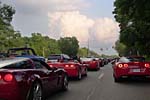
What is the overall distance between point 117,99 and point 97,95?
101 cm

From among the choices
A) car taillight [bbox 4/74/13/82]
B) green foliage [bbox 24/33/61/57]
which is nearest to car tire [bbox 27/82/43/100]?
car taillight [bbox 4/74/13/82]

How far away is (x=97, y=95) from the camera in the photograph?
1097cm

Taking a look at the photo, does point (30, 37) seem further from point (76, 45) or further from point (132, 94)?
point (132, 94)

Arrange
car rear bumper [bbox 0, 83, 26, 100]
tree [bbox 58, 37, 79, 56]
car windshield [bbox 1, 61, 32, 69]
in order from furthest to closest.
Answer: tree [bbox 58, 37, 79, 56] < car windshield [bbox 1, 61, 32, 69] < car rear bumper [bbox 0, 83, 26, 100]

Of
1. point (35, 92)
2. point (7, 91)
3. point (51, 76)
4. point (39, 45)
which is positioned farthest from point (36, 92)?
point (39, 45)

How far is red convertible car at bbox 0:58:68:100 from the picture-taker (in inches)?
303

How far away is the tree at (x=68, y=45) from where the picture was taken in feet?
443

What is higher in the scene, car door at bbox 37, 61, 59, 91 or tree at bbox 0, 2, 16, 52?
tree at bbox 0, 2, 16, 52

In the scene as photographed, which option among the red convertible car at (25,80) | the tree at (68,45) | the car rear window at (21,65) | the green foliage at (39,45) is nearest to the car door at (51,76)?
the red convertible car at (25,80)

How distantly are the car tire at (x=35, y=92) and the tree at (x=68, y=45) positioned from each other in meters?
124

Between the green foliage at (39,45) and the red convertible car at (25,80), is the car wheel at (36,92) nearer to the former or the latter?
the red convertible car at (25,80)

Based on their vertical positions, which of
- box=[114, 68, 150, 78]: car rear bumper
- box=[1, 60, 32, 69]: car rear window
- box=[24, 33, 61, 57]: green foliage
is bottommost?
box=[114, 68, 150, 78]: car rear bumper

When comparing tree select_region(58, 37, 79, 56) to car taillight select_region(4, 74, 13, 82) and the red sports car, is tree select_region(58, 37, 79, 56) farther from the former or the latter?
car taillight select_region(4, 74, 13, 82)

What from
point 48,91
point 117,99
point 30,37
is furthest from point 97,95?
point 30,37
